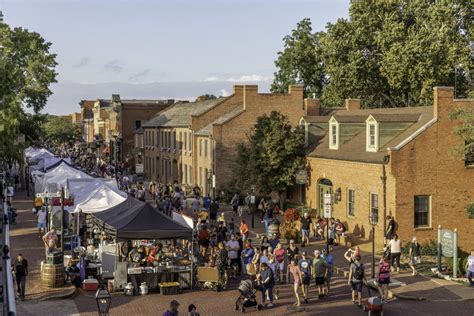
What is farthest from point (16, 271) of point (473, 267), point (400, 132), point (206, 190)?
point (206, 190)

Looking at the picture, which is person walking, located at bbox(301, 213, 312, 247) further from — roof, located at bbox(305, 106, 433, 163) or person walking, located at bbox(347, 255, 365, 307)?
person walking, located at bbox(347, 255, 365, 307)

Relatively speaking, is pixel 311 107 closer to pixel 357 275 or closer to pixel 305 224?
pixel 305 224

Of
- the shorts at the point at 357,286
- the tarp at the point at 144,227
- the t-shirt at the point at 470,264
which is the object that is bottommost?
the shorts at the point at 357,286

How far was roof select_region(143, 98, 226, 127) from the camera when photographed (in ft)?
192

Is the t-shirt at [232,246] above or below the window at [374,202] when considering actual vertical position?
below

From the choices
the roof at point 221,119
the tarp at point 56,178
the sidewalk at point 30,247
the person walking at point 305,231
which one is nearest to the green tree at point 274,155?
the roof at point 221,119

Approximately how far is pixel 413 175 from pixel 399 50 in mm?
23353

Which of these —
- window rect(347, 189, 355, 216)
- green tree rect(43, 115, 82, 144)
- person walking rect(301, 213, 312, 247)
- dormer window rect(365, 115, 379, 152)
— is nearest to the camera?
person walking rect(301, 213, 312, 247)

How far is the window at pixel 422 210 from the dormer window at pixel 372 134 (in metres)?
3.50

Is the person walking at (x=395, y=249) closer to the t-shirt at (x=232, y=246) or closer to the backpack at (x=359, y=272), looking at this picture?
the backpack at (x=359, y=272)

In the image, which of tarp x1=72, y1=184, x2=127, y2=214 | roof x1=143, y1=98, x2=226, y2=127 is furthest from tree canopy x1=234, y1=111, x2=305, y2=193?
roof x1=143, y1=98, x2=226, y2=127

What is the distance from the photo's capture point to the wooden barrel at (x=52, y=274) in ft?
72.1

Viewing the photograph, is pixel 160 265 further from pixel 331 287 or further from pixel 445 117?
pixel 445 117

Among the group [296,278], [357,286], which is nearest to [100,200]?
[296,278]
